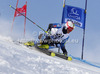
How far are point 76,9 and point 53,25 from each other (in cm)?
349

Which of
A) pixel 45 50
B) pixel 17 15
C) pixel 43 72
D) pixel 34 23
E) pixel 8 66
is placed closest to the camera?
pixel 8 66

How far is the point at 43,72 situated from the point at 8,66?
843 millimetres

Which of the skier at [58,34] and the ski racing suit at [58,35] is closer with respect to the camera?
the skier at [58,34]

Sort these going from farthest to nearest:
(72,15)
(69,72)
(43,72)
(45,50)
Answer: (72,15) < (45,50) < (69,72) < (43,72)

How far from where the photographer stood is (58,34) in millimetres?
8109

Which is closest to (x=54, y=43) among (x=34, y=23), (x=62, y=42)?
(x=62, y=42)

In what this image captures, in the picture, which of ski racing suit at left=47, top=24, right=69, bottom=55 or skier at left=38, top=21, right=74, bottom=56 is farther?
ski racing suit at left=47, top=24, right=69, bottom=55

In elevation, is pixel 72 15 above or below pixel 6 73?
above

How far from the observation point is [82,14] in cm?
1128

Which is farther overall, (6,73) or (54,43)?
(54,43)

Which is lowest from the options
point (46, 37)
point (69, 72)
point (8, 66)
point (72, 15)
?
point (69, 72)

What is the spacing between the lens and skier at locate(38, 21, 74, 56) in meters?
7.91

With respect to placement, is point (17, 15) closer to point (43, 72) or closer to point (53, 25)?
point (53, 25)

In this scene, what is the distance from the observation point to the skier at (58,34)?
791 cm
